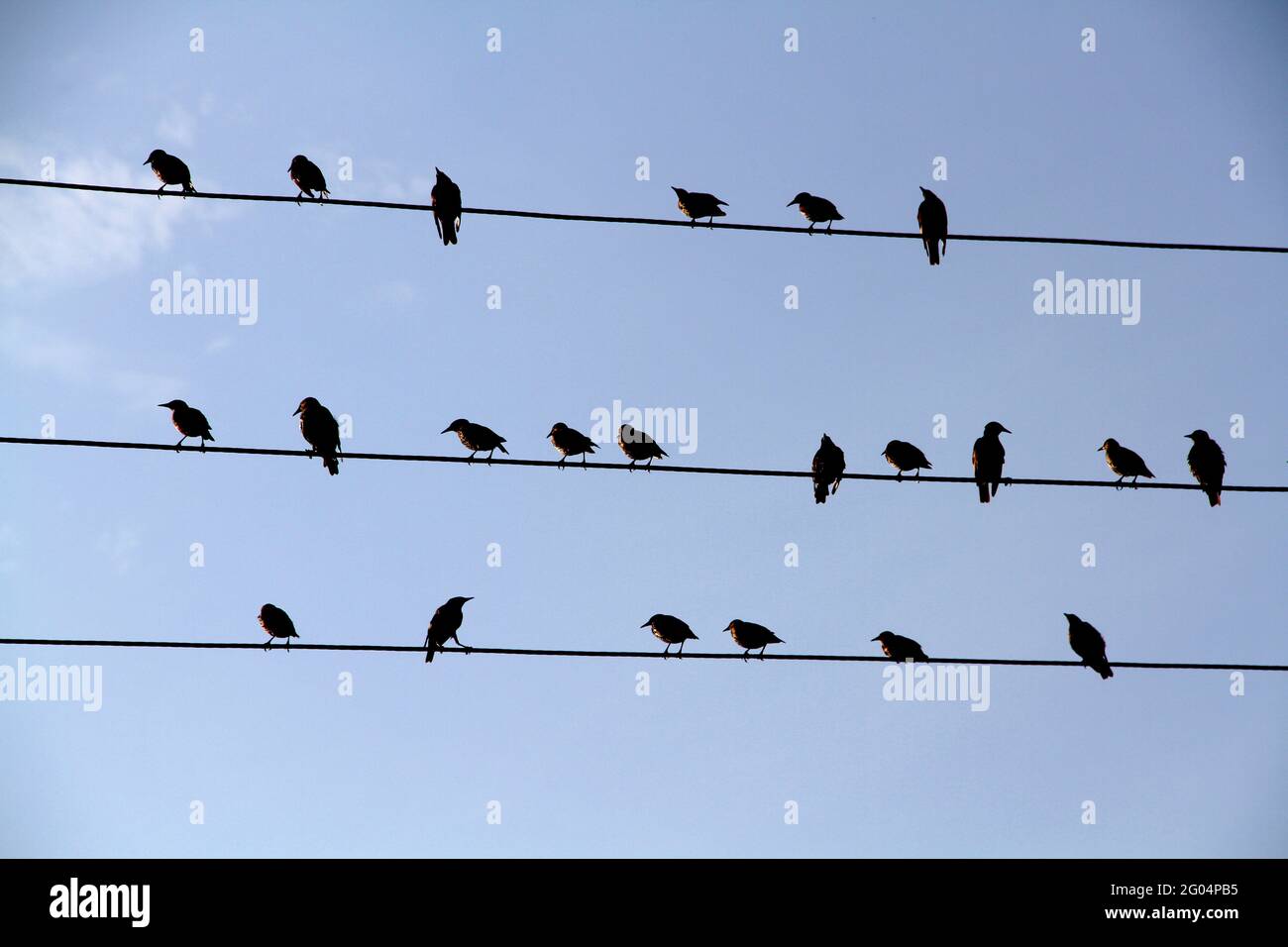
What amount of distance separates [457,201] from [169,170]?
2.59 meters

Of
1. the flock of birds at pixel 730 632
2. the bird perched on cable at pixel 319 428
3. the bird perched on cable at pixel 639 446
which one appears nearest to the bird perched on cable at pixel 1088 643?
the flock of birds at pixel 730 632

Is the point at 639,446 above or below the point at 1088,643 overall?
above

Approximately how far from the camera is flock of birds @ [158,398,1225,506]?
11.5 meters

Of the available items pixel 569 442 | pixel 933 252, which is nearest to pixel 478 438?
pixel 569 442

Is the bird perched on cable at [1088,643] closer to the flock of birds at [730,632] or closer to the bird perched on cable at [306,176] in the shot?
the flock of birds at [730,632]

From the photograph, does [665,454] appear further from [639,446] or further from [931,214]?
[931,214]

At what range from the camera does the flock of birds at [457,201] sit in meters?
12.0

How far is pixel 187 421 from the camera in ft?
40.0

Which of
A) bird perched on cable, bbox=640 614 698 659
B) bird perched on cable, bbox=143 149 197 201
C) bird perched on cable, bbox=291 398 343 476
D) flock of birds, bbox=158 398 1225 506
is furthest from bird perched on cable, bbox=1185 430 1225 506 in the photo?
bird perched on cable, bbox=143 149 197 201

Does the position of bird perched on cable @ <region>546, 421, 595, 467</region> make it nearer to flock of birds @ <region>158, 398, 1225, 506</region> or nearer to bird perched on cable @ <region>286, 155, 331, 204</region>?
flock of birds @ <region>158, 398, 1225, 506</region>

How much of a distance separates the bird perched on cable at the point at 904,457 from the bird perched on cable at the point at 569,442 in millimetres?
2763
